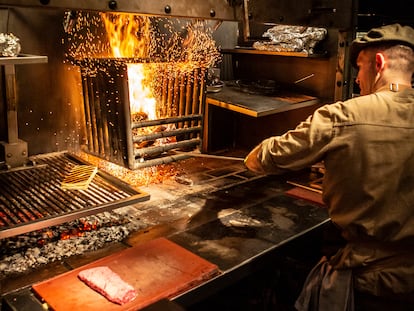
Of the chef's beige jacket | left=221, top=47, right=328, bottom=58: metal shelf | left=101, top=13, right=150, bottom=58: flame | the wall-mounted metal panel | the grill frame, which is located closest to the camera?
the wall-mounted metal panel

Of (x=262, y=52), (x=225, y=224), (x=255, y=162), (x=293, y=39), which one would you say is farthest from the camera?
(x=262, y=52)

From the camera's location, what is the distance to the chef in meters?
1.76

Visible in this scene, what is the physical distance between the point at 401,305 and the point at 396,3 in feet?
11.5

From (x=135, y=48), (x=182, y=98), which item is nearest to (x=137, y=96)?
(x=182, y=98)

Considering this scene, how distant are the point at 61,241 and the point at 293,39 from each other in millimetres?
2119

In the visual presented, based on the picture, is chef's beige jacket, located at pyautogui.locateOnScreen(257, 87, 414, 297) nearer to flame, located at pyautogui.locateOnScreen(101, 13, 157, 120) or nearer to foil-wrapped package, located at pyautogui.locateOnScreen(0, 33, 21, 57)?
flame, located at pyautogui.locateOnScreen(101, 13, 157, 120)

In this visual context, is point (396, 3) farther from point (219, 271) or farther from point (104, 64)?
point (219, 271)

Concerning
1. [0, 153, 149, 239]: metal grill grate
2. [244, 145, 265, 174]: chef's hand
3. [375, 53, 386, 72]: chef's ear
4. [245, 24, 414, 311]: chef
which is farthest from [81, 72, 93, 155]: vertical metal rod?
[375, 53, 386, 72]: chef's ear

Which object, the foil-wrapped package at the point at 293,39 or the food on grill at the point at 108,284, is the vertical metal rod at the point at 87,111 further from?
the foil-wrapped package at the point at 293,39

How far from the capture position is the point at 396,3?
173 inches

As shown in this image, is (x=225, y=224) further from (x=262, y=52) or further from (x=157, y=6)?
(x=262, y=52)

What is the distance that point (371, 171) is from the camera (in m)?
1.76

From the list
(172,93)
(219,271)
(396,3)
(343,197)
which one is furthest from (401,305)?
(396,3)

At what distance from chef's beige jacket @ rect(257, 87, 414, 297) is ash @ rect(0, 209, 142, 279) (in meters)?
0.93
